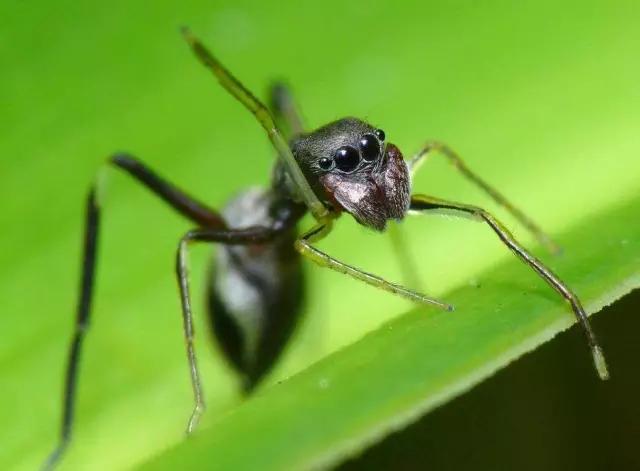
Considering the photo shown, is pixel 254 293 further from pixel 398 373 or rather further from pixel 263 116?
pixel 398 373

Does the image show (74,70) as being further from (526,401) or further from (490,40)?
(526,401)

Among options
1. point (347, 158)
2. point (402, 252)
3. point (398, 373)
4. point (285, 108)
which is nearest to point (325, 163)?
point (347, 158)

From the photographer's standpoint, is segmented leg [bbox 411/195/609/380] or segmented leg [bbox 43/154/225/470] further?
segmented leg [bbox 43/154/225/470]

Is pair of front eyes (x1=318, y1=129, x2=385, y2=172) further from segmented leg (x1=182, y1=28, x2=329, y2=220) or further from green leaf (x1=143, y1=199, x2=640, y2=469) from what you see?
green leaf (x1=143, y1=199, x2=640, y2=469)

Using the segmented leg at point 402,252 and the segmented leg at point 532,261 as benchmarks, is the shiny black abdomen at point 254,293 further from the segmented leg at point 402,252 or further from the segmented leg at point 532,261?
the segmented leg at point 532,261

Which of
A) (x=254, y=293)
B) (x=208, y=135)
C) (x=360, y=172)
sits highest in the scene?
(x=208, y=135)

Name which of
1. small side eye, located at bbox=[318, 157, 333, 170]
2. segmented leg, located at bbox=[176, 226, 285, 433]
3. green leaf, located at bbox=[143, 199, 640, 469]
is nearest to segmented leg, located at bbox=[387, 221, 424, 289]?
small side eye, located at bbox=[318, 157, 333, 170]
